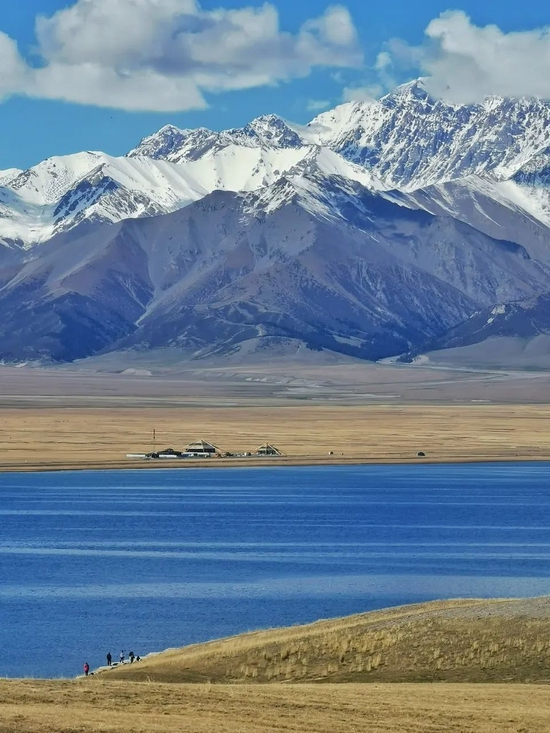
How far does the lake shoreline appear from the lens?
13225 centimetres

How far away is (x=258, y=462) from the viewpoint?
5600 inches

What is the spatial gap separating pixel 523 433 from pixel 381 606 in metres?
130

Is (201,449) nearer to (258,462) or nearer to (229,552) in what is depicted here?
(258,462)

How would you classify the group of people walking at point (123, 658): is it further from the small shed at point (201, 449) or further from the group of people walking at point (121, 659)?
the small shed at point (201, 449)

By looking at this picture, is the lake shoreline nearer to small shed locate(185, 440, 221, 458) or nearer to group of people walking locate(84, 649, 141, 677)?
small shed locate(185, 440, 221, 458)

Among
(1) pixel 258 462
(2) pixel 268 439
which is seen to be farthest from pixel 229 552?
(2) pixel 268 439

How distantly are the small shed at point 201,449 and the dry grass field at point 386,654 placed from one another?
101707 mm

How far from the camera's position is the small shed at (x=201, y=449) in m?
150

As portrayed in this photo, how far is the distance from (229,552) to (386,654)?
113 ft

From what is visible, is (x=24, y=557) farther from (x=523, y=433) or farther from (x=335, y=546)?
(x=523, y=433)

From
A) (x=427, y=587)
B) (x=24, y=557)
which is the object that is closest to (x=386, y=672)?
(x=427, y=587)

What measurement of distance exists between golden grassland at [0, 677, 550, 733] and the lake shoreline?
94.2 metres

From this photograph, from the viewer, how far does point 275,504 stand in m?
106

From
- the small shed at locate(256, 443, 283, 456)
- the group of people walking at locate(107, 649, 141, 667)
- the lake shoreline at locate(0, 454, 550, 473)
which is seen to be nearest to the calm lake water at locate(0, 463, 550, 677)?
the group of people walking at locate(107, 649, 141, 667)
